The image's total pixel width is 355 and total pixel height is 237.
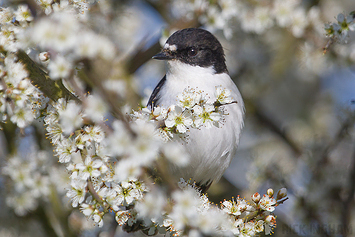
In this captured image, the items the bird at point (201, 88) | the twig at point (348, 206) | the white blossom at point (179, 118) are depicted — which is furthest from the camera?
the twig at point (348, 206)

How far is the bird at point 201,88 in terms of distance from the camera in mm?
4148

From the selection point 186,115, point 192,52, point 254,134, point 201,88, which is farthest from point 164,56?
point 254,134

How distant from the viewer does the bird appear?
13.6 ft

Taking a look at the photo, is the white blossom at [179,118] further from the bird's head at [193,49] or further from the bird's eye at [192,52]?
the bird's eye at [192,52]

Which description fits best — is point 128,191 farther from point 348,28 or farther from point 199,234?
point 348,28

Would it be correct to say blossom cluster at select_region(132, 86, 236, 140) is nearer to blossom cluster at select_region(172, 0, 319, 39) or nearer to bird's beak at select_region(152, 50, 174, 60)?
bird's beak at select_region(152, 50, 174, 60)

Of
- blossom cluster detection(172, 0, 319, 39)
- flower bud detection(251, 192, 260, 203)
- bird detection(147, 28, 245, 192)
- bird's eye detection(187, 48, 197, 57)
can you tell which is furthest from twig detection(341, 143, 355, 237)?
flower bud detection(251, 192, 260, 203)

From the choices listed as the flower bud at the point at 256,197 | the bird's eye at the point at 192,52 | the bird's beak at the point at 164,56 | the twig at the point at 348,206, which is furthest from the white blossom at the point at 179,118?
the twig at the point at 348,206

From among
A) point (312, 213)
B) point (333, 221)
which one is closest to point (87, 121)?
point (312, 213)

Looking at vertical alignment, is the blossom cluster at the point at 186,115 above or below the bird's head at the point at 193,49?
above

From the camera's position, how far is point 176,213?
7.32 feet

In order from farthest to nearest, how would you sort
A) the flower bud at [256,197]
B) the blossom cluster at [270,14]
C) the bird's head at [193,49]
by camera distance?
the blossom cluster at [270,14] → the bird's head at [193,49] → the flower bud at [256,197]

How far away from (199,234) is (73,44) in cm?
132

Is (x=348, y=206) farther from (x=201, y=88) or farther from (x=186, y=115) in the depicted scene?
(x=186, y=115)
